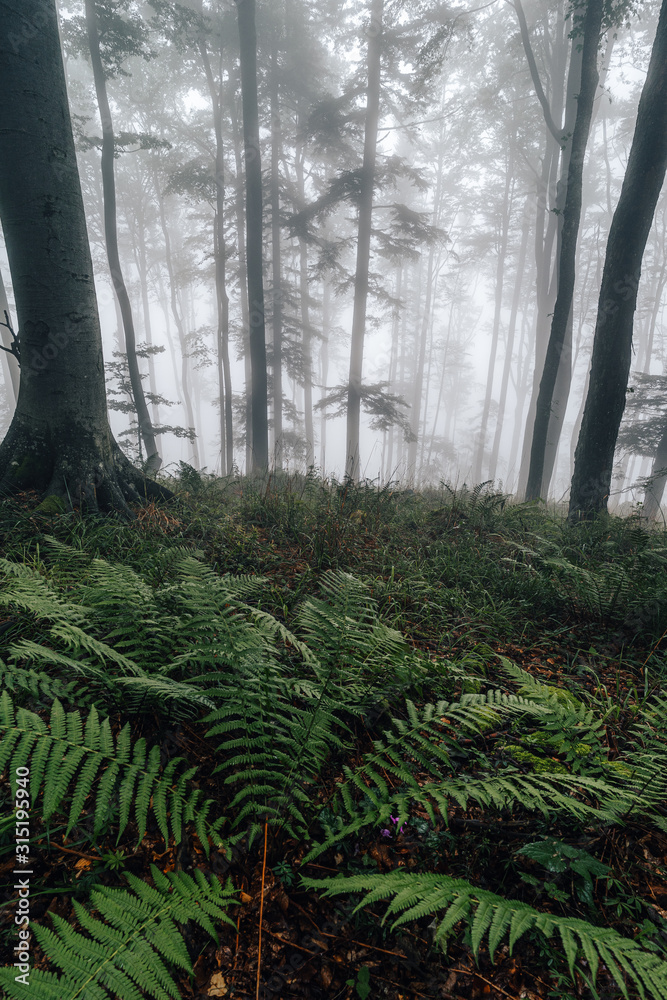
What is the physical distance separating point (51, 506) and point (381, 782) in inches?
146

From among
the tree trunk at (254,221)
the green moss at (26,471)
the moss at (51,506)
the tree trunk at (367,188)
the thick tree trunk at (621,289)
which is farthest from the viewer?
the tree trunk at (367,188)

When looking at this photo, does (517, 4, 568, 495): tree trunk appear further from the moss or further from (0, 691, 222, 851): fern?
(0, 691, 222, 851): fern

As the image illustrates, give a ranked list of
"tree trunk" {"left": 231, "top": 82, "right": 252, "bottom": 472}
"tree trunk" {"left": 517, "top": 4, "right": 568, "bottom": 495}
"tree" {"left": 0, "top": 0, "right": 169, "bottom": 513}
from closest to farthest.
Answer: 1. "tree" {"left": 0, "top": 0, "right": 169, "bottom": 513}
2. "tree trunk" {"left": 517, "top": 4, "right": 568, "bottom": 495}
3. "tree trunk" {"left": 231, "top": 82, "right": 252, "bottom": 472}

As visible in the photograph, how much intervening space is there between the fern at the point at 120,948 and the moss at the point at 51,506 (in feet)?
11.1

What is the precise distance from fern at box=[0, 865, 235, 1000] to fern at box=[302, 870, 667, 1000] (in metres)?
0.34

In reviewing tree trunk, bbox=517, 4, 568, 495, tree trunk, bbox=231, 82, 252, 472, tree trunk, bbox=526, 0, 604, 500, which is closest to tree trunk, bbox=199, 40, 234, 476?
tree trunk, bbox=231, 82, 252, 472

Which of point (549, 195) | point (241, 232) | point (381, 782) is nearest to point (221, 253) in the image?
point (241, 232)

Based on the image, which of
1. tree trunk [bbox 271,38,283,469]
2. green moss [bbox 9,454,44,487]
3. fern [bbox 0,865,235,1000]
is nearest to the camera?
fern [bbox 0,865,235,1000]

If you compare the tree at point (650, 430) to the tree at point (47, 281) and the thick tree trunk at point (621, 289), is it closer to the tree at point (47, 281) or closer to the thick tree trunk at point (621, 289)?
the thick tree trunk at point (621, 289)

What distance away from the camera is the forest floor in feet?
3.74

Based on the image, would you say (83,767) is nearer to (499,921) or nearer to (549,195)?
(499,921)

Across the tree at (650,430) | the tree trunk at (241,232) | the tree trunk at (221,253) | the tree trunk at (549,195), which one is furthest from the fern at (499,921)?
the tree trunk at (241,232)

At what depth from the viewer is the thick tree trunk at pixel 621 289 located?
490 centimetres

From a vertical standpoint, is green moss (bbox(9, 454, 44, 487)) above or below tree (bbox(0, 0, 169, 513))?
below
